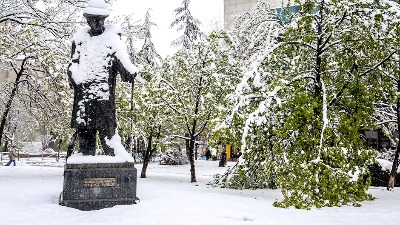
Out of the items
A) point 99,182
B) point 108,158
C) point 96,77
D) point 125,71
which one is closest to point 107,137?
point 108,158

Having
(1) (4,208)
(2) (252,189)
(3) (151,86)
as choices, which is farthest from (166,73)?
(1) (4,208)

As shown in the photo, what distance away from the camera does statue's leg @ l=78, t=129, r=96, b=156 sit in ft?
25.2

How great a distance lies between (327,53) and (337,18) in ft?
4.11

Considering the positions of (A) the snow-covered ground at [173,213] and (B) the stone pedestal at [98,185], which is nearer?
(A) the snow-covered ground at [173,213]

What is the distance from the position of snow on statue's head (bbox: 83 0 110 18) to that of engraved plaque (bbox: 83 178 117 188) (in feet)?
10.5

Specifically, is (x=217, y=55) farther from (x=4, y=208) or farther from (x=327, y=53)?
(x=4, y=208)

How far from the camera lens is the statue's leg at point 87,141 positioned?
768 cm

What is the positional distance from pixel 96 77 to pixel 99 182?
6.77ft

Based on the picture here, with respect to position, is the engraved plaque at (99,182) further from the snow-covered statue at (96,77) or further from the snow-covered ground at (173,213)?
the snow-covered statue at (96,77)

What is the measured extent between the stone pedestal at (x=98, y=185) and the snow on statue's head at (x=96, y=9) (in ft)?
9.63

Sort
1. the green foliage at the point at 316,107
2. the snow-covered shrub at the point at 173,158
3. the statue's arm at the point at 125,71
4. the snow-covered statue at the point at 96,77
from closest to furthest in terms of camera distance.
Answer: the snow-covered statue at the point at 96,77
the statue's arm at the point at 125,71
the green foliage at the point at 316,107
the snow-covered shrub at the point at 173,158

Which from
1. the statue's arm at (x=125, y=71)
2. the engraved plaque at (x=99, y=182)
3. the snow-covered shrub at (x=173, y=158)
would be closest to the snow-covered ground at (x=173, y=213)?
the engraved plaque at (x=99, y=182)

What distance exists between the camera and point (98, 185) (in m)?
7.14

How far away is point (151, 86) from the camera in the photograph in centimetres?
1528
